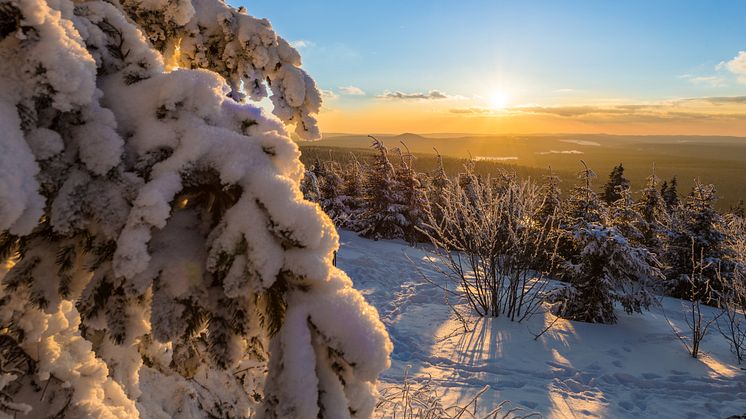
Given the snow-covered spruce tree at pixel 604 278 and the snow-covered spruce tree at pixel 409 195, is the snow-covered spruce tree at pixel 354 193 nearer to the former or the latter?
the snow-covered spruce tree at pixel 409 195

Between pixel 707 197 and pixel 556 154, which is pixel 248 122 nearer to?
pixel 707 197

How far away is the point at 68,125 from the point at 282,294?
0.67 metres

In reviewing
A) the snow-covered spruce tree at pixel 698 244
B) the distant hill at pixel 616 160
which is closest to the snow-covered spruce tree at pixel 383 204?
the snow-covered spruce tree at pixel 698 244

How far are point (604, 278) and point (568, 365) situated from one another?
9.67ft

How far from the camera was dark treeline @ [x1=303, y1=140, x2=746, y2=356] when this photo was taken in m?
7.45

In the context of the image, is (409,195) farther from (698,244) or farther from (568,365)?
(568,365)

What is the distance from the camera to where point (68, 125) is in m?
1.03

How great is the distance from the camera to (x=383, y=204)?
1836 centimetres

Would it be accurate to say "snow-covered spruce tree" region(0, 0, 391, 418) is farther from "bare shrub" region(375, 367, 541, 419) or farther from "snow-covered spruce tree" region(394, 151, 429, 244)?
"snow-covered spruce tree" region(394, 151, 429, 244)

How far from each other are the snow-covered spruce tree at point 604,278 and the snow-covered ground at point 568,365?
382mm

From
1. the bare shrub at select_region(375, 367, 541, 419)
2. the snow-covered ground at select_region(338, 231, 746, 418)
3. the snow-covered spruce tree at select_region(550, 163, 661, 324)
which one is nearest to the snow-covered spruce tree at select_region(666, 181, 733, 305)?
the snow-covered spruce tree at select_region(550, 163, 661, 324)

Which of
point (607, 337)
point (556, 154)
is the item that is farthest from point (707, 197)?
point (556, 154)

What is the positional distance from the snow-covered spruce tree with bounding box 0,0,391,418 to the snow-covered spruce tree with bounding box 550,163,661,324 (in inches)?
306

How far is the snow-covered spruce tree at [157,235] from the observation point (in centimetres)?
92
